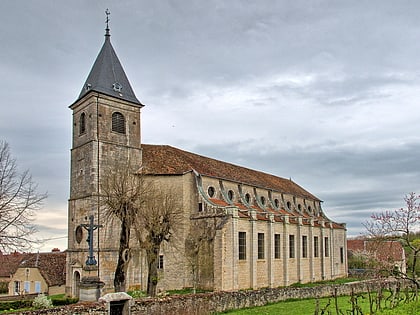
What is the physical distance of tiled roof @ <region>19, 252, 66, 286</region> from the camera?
3872cm

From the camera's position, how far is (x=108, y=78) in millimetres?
34875

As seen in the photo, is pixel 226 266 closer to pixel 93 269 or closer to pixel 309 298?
pixel 309 298

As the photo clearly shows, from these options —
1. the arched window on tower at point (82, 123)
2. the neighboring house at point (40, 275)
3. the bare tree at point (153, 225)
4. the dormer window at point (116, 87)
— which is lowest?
the neighboring house at point (40, 275)

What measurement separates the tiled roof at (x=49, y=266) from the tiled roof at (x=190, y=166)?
43.6 feet

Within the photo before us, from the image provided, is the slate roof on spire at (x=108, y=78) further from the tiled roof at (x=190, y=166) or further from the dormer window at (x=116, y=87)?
the tiled roof at (x=190, y=166)

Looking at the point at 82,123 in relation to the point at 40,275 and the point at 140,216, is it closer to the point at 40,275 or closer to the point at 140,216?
the point at 140,216

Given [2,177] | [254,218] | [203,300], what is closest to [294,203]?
[254,218]

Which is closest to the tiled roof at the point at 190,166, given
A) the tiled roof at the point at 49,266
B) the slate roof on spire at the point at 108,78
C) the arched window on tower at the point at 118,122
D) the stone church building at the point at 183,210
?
the stone church building at the point at 183,210

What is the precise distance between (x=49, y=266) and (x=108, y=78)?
17904 mm

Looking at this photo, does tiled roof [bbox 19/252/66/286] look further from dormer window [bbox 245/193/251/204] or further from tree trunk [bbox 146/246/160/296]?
dormer window [bbox 245/193/251/204]

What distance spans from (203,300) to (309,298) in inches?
396

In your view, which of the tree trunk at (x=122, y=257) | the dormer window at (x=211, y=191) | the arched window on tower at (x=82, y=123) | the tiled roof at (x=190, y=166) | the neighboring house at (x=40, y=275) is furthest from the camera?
the neighboring house at (x=40, y=275)

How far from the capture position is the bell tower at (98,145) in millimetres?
31750

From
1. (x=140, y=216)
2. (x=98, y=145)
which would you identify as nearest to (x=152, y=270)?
(x=140, y=216)
